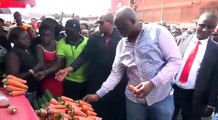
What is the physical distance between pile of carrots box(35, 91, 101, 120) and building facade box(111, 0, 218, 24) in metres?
26.3

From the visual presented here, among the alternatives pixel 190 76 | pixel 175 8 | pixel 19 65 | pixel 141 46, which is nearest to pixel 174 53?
pixel 141 46

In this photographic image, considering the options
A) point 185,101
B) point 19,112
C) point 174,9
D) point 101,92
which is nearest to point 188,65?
point 185,101

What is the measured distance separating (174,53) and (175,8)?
3152cm

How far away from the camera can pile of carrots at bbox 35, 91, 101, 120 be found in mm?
3320

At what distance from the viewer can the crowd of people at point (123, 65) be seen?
356cm

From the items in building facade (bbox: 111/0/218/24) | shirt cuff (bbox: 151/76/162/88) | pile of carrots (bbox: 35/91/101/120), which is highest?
shirt cuff (bbox: 151/76/162/88)

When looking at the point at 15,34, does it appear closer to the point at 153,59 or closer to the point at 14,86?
the point at 14,86

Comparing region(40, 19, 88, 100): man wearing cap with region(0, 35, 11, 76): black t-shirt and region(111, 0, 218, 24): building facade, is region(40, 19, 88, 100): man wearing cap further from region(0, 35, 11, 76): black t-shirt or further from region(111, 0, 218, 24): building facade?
region(111, 0, 218, 24): building facade

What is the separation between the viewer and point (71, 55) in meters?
4.88

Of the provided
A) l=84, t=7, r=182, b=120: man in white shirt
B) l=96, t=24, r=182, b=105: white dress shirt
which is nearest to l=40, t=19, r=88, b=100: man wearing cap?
l=84, t=7, r=182, b=120: man in white shirt

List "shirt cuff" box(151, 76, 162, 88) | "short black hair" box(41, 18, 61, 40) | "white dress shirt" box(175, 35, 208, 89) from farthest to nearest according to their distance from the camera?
1. "short black hair" box(41, 18, 61, 40)
2. "white dress shirt" box(175, 35, 208, 89)
3. "shirt cuff" box(151, 76, 162, 88)

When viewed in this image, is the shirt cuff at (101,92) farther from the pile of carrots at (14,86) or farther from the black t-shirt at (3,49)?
the black t-shirt at (3,49)

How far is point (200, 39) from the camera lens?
15.3 ft

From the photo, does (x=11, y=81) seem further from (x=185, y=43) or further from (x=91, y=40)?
(x=185, y=43)
